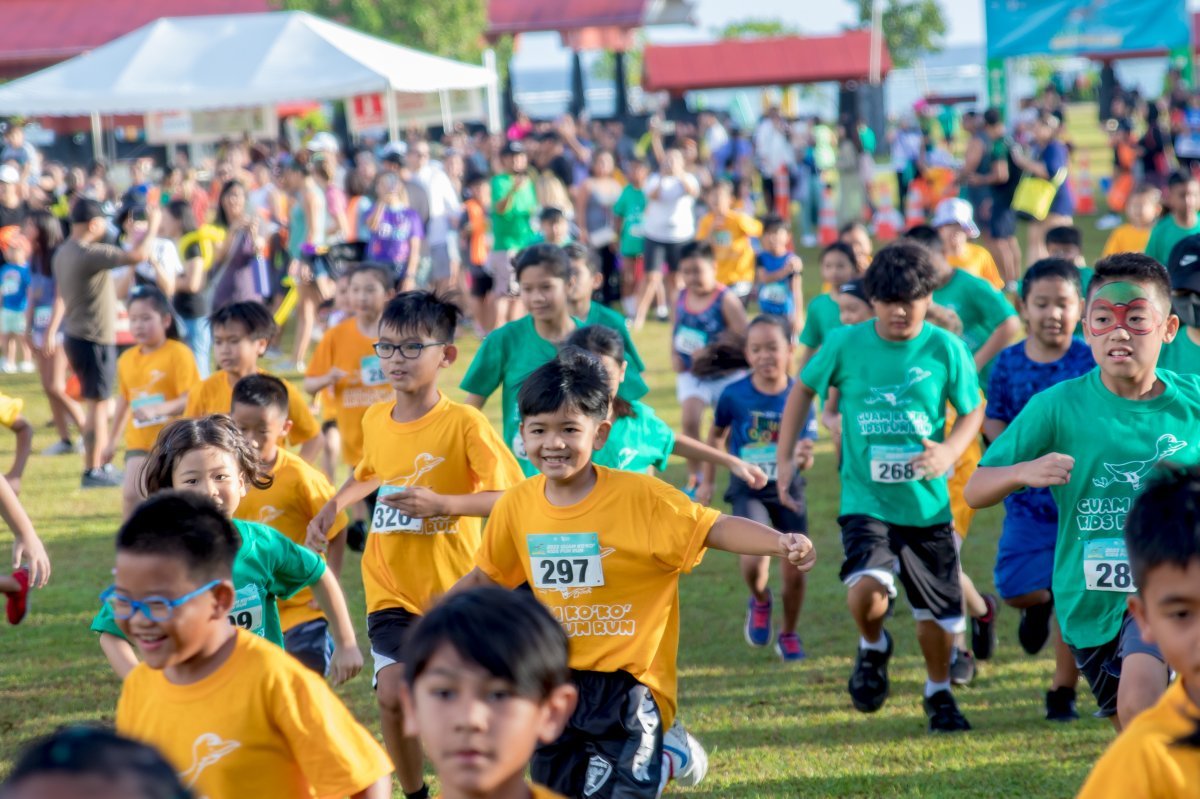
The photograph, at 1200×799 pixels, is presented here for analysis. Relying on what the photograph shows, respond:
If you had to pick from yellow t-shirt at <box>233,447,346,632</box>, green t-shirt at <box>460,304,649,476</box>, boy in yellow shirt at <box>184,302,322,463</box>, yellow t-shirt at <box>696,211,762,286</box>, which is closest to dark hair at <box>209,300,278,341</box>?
boy in yellow shirt at <box>184,302,322,463</box>

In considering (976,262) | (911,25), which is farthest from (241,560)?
(911,25)

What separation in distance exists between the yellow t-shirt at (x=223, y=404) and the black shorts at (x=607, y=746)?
320 cm

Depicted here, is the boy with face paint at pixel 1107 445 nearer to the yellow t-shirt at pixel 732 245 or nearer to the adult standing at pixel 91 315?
the adult standing at pixel 91 315

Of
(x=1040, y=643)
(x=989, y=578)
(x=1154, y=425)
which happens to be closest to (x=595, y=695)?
(x=1154, y=425)

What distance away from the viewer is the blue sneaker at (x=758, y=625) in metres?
7.21

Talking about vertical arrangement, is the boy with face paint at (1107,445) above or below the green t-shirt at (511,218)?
below

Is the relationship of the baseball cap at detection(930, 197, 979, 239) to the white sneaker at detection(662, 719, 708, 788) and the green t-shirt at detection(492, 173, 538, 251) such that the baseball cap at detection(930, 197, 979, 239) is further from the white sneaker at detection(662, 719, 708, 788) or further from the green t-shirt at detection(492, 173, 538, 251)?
the green t-shirt at detection(492, 173, 538, 251)

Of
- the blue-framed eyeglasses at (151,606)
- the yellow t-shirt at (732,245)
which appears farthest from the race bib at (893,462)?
the yellow t-shirt at (732,245)

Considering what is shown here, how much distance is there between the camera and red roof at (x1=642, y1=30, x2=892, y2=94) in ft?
109

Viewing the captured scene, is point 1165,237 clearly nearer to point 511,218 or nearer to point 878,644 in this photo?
point 878,644

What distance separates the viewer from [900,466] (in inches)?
231

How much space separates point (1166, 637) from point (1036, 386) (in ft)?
12.3

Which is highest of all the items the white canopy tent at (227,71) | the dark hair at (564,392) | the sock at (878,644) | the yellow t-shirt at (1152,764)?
the white canopy tent at (227,71)

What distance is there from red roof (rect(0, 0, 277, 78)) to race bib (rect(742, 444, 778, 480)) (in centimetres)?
3824
